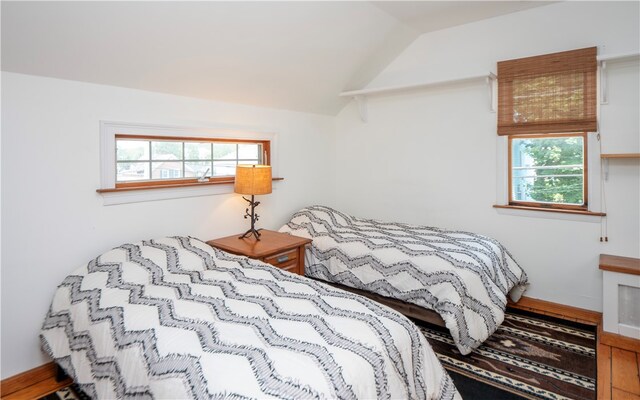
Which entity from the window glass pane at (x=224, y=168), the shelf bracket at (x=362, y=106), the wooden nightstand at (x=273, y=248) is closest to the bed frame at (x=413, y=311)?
the wooden nightstand at (x=273, y=248)

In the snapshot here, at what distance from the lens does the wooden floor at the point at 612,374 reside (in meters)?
1.95

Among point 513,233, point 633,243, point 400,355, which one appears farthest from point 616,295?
point 400,355

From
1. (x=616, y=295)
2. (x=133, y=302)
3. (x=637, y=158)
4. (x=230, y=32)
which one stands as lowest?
(x=616, y=295)

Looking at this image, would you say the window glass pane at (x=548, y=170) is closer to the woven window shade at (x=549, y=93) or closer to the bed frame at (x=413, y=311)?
the woven window shade at (x=549, y=93)

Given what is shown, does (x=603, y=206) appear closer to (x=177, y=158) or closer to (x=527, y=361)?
(x=527, y=361)

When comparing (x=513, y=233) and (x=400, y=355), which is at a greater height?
(x=513, y=233)

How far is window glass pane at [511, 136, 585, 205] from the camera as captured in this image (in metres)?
2.99

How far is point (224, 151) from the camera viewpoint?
10.7 ft

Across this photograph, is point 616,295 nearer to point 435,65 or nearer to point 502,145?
point 502,145

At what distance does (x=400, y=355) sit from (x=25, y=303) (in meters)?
2.08

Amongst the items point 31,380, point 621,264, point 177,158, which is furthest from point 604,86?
point 31,380

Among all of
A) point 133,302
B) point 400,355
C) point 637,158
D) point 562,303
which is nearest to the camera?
point 400,355

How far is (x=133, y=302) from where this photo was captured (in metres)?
1.72

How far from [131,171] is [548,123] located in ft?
10.8
